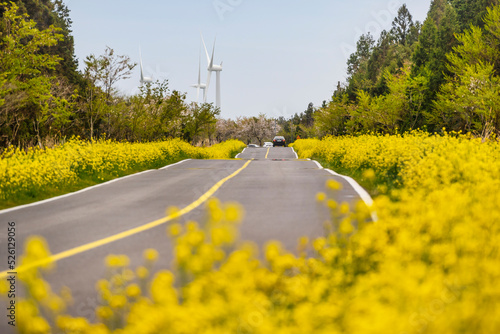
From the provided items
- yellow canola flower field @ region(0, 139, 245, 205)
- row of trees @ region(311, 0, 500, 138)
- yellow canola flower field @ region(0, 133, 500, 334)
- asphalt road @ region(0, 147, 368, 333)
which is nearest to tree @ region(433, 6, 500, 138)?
row of trees @ region(311, 0, 500, 138)

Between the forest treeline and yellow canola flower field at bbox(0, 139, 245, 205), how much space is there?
3.47 meters

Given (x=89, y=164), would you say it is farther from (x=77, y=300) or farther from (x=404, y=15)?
(x=404, y=15)

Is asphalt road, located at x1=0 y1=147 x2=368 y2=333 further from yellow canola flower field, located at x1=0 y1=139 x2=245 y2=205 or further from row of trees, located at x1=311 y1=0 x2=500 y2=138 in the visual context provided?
row of trees, located at x1=311 y1=0 x2=500 y2=138

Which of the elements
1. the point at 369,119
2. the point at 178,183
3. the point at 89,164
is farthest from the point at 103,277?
the point at 369,119

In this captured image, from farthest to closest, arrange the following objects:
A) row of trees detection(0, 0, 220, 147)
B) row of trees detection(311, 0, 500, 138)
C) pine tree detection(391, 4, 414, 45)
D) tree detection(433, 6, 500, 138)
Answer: pine tree detection(391, 4, 414, 45), row of trees detection(311, 0, 500, 138), tree detection(433, 6, 500, 138), row of trees detection(0, 0, 220, 147)

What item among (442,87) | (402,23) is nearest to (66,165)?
(442,87)

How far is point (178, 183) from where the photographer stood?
50.5 feet

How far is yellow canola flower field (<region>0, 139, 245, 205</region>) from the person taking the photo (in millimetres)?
12734

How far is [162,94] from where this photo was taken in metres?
36.9

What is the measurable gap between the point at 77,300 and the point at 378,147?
1429cm

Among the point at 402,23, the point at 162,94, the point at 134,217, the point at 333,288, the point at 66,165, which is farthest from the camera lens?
the point at 402,23

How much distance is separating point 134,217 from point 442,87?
3437cm

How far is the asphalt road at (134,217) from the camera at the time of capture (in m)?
6.15

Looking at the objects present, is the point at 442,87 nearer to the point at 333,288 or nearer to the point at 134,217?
the point at 134,217
